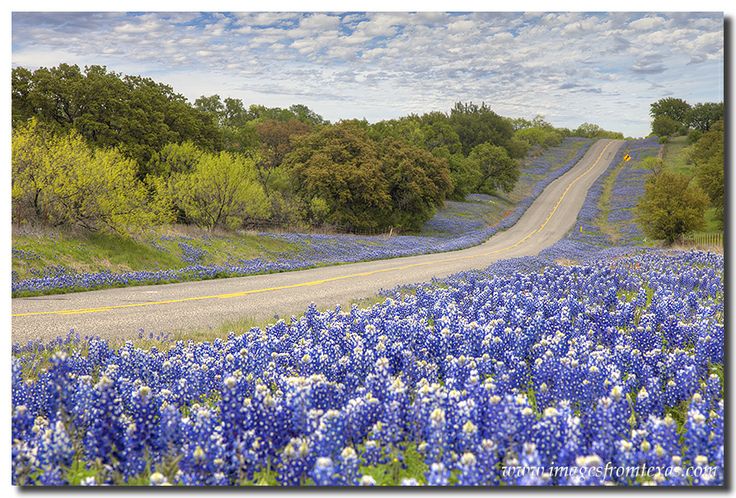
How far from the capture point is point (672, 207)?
35688 mm

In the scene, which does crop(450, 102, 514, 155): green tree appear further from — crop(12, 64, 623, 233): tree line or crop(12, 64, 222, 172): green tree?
crop(12, 64, 222, 172): green tree

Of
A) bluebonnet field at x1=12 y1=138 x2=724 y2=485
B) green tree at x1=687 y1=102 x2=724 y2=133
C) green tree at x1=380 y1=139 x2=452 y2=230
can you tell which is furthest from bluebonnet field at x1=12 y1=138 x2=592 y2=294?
green tree at x1=687 y1=102 x2=724 y2=133

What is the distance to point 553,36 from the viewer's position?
7.86 metres

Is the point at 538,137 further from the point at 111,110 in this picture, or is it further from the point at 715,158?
the point at 715,158

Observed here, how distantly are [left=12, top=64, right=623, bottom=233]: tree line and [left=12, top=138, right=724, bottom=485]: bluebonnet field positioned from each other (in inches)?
213

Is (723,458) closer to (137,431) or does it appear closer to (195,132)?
(137,431)

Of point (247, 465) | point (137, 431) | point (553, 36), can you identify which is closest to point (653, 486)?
point (247, 465)

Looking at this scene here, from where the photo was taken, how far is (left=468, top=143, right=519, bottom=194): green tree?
3068 inches

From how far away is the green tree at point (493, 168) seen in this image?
3068 inches

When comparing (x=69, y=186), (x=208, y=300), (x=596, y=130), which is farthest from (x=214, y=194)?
(x=596, y=130)

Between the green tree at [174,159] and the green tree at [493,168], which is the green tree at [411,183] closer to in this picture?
the green tree at [174,159]

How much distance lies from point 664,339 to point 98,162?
2089 centimetres

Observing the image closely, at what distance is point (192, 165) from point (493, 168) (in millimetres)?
47916

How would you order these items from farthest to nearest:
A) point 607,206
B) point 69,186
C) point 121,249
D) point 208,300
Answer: point 607,206 < point 121,249 < point 69,186 < point 208,300
